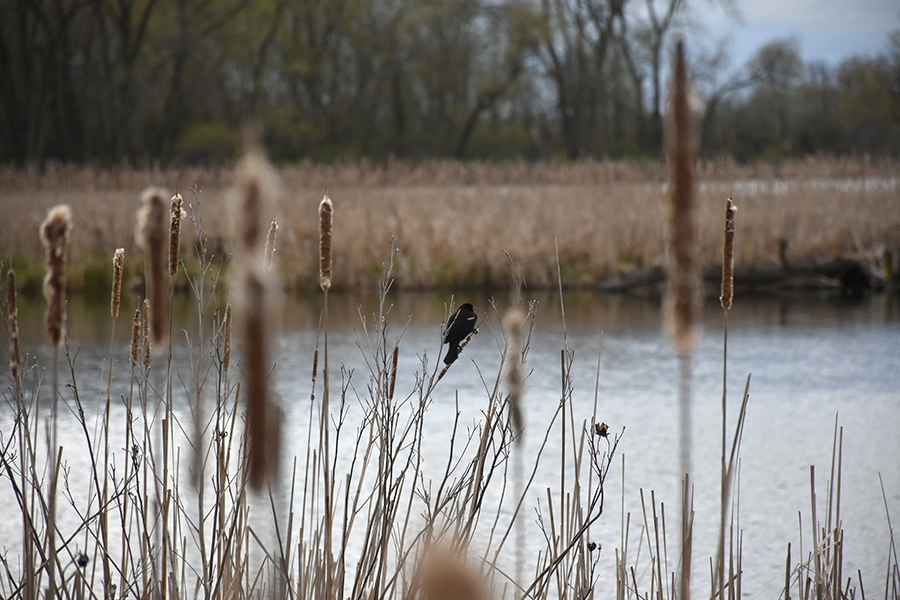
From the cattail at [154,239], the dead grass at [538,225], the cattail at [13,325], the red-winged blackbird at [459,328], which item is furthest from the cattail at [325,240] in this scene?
the dead grass at [538,225]

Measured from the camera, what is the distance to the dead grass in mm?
7664

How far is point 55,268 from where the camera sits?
2.46 feet

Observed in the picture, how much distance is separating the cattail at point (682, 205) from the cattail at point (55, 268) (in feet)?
1.57

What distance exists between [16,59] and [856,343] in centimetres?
2371

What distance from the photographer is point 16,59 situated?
77.3 ft

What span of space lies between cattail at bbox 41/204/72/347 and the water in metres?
0.42

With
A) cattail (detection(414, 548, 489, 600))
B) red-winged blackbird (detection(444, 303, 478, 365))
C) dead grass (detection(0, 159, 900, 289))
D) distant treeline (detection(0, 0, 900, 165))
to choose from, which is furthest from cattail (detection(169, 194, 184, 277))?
distant treeline (detection(0, 0, 900, 165))

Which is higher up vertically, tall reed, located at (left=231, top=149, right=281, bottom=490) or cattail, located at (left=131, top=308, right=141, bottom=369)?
tall reed, located at (left=231, top=149, right=281, bottom=490)

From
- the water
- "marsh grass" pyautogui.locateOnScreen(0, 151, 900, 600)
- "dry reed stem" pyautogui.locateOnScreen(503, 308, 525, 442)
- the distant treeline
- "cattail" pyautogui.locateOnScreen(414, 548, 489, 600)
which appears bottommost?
the water

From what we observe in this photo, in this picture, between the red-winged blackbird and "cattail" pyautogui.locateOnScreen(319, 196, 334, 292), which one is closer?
"cattail" pyautogui.locateOnScreen(319, 196, 334, 292)

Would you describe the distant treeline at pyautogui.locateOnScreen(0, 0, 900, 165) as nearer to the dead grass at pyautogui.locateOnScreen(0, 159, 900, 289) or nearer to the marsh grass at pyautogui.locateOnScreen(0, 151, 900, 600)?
the dead grass at pyautogui.locateOnScreen(0, 159, 900, 289)

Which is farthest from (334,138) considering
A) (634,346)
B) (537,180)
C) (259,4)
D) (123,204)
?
(634,346)

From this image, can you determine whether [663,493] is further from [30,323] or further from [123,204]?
[123,204]

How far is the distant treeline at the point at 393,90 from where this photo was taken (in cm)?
2341
